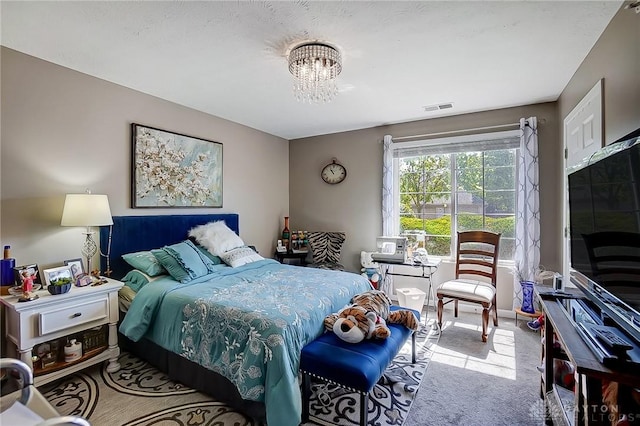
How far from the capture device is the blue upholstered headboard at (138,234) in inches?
106

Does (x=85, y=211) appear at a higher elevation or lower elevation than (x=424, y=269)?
higher

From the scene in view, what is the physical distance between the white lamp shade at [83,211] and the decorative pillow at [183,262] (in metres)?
0.54

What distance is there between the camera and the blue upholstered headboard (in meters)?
2.70

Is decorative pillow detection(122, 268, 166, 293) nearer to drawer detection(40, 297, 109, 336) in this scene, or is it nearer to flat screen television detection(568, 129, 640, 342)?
drawer detection(40, 297, 109, 336)

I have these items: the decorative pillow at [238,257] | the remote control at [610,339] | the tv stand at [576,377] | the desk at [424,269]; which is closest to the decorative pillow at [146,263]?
the decorative pillow at [238,257]

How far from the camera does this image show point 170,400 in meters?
2.03

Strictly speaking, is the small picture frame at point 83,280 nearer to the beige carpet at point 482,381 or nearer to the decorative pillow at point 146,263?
the decorative pillow at point 146,263

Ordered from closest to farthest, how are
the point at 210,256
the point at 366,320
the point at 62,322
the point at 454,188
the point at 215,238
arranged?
the point at 366,320 < the point at 62,322 < the point at 210,256 < the point at 215,238 < the point at 454,188

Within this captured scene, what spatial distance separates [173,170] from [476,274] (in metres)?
3.59

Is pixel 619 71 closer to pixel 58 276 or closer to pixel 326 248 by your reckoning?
pixel 326 248

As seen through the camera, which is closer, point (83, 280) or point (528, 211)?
point (83, 280)

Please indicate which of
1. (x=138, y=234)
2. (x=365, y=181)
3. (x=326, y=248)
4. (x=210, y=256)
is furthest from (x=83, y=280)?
(x=365, y=181)

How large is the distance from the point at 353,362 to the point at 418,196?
288 cm

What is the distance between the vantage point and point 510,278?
3502 millimetres
